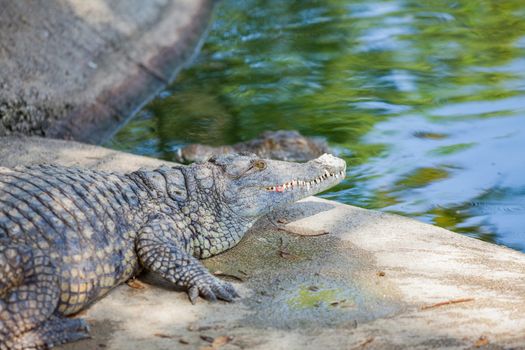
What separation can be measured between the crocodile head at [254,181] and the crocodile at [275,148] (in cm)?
244

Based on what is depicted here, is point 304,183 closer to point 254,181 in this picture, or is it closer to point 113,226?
point 254,181

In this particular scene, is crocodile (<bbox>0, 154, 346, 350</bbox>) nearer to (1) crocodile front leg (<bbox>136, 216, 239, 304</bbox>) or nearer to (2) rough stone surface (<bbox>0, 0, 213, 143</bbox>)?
(1) crocodile front leg (<bbox>136, 216, 239, 304</bbox>)

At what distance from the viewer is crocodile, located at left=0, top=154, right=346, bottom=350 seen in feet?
12.9

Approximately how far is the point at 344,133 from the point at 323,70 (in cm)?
209

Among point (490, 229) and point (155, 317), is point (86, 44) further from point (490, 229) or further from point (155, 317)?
point (155, 317)

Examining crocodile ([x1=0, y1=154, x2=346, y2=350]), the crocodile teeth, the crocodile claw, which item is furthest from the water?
the crocodile claw

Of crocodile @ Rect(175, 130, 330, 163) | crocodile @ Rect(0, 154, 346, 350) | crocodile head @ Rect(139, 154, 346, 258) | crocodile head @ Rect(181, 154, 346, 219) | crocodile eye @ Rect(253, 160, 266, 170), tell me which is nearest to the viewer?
crocodile @ Rect(0, 154, 346, 350)

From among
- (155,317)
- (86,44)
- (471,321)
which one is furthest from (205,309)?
(86,44)

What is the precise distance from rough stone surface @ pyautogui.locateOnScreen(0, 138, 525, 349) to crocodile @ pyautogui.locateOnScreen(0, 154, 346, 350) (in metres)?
0.11

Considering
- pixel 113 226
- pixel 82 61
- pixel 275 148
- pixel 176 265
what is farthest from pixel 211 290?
pixel 82 61

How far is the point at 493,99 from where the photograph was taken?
8.96m

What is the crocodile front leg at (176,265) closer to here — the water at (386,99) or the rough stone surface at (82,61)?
the water at (386,99)

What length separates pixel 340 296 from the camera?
14.5 feet

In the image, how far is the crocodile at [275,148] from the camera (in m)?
7.88
